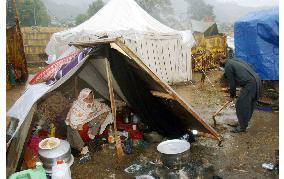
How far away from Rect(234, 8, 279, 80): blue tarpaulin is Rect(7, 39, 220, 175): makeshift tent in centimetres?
456

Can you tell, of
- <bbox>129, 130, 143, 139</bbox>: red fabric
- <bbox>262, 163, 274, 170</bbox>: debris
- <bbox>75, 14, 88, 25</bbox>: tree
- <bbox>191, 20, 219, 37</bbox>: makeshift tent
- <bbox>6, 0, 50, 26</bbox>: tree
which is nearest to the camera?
<bbox>262, 163, 274, 170</bbox>: debris

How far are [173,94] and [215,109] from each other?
401 cm

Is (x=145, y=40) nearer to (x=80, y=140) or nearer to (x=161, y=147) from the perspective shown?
(x=80, y=140)

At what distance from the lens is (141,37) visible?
1115cm

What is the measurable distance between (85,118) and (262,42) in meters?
6.29

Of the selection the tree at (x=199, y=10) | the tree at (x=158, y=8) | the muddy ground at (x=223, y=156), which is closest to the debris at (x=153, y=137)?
the muddy ground at (x=223, y=156)

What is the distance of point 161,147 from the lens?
4797mm

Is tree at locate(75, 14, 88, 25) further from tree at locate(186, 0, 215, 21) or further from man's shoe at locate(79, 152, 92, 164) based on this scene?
man's shoe at locate(79, 152, 92, 164)

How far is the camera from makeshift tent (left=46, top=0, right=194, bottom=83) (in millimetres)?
11258

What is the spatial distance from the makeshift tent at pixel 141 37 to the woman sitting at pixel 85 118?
210 inches

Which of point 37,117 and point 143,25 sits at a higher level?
point 143,25

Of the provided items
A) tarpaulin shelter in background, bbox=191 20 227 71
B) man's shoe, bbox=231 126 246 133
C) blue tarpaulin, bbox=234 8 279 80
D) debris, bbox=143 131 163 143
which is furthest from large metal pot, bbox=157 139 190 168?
tarpaulin shelter in background, bbox=191 20 227 71

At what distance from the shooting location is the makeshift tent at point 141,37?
11258mm

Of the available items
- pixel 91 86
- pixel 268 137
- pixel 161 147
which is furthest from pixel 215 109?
pixel 161 147
